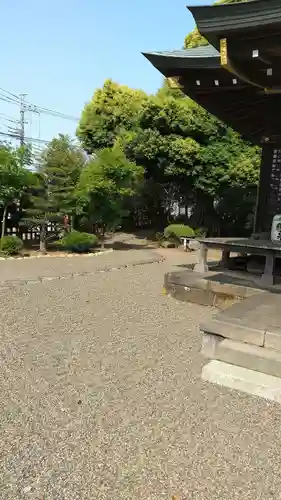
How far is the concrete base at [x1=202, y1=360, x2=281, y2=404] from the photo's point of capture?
290cm

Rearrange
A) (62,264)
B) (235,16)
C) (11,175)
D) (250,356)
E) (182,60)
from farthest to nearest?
(11,175) → (62,264) → (182,60) → (235,16) → (250,356)

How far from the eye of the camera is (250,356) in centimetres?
316

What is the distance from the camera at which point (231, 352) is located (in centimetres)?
325

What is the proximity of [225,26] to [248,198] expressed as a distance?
11.7 meters

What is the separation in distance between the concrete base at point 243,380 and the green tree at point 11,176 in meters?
8.89

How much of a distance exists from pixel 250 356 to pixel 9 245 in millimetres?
8615

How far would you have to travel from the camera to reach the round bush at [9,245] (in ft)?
34.4

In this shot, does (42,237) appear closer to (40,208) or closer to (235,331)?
(40,208)

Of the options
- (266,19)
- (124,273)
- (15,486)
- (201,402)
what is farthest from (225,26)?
(124,273)

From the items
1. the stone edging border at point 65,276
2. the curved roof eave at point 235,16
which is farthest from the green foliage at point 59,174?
the curved roof eave at point 235,16

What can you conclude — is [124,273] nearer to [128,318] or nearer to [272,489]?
[128,318]

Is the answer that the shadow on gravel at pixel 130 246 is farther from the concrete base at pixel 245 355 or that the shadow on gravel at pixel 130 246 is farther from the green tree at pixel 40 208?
the concrete base at pixel 245 355

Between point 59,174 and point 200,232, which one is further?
point 200,232

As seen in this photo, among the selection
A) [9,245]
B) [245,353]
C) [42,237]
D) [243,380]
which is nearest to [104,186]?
[42,237]
